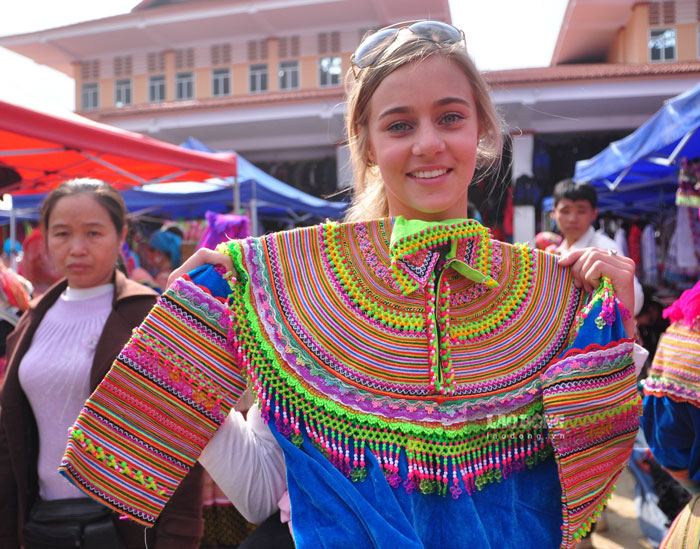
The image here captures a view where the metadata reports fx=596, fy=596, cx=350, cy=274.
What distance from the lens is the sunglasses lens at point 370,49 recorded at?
127 centimetres

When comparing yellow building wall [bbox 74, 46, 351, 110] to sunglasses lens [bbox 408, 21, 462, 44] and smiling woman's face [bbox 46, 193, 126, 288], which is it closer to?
smiling woman's face [bbox 46, 193, 126, 288]

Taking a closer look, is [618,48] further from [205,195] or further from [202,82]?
[205,195]

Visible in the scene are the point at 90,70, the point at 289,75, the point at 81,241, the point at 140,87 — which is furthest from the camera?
the point at 90,70

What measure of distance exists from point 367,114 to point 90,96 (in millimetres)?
21540

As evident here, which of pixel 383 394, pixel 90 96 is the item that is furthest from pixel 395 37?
pixel 90 96

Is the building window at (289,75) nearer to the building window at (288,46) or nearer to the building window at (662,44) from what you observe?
the building window at (288,46)

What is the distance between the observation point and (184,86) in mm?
18906

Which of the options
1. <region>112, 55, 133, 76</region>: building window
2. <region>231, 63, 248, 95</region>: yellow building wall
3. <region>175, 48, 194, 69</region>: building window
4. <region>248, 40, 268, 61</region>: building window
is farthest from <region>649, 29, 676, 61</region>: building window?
<region>112, 55, 133, 76</region>: building window

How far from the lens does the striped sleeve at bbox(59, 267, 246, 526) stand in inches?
43.4

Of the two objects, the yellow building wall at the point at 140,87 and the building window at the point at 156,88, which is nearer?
the building window at the point at 156,88

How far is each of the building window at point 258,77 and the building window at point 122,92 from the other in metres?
4.51

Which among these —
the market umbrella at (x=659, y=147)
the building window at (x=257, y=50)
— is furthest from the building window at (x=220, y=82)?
the market umbrella at (x=659, y=147)

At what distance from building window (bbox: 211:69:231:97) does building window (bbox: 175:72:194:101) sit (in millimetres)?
774

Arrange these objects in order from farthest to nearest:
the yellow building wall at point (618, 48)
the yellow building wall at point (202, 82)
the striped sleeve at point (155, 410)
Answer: the yellow building wall at point (202, 82), the yellow building wall at point (618, 48), the striped sleeve at point (155, 410)
